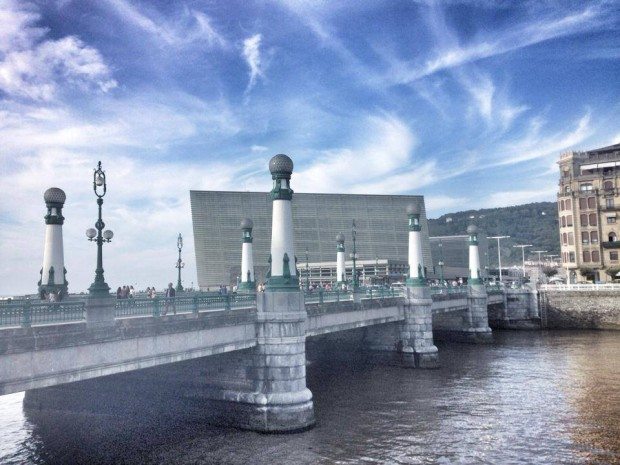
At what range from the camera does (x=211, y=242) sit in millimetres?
104875

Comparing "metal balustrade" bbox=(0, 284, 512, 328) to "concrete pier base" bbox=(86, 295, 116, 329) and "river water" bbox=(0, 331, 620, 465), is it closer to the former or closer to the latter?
"concrete pier base" bbox=(86, 295, 116, 329)

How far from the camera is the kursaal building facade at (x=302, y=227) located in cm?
10456

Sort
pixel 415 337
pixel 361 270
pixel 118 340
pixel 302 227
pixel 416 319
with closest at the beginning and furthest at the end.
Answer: pixel 118 340, pixel 416 319, pixel 415 337, pixel 361 270, pixel 302 227

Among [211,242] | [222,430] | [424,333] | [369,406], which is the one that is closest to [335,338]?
[424,333]

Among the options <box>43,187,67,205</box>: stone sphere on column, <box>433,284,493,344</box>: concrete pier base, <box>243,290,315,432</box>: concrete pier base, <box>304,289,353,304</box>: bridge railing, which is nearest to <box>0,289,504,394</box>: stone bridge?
<box>243,290,315,432</box>: concrete pier base

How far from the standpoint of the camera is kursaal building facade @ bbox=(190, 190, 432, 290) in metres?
105

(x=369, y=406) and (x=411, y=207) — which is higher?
(x=411, y=207)

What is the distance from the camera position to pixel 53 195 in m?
22.7

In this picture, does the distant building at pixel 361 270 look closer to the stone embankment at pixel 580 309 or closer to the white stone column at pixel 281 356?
the stone embankment at pixel 580 309

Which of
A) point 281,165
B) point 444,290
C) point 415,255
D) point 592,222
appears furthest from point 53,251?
point 592,222

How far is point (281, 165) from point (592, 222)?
78007 millimetres

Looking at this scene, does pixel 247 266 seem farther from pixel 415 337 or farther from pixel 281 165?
pixel 281 165

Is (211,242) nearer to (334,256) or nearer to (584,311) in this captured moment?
(334,256)

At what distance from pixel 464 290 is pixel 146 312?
1661 inches
